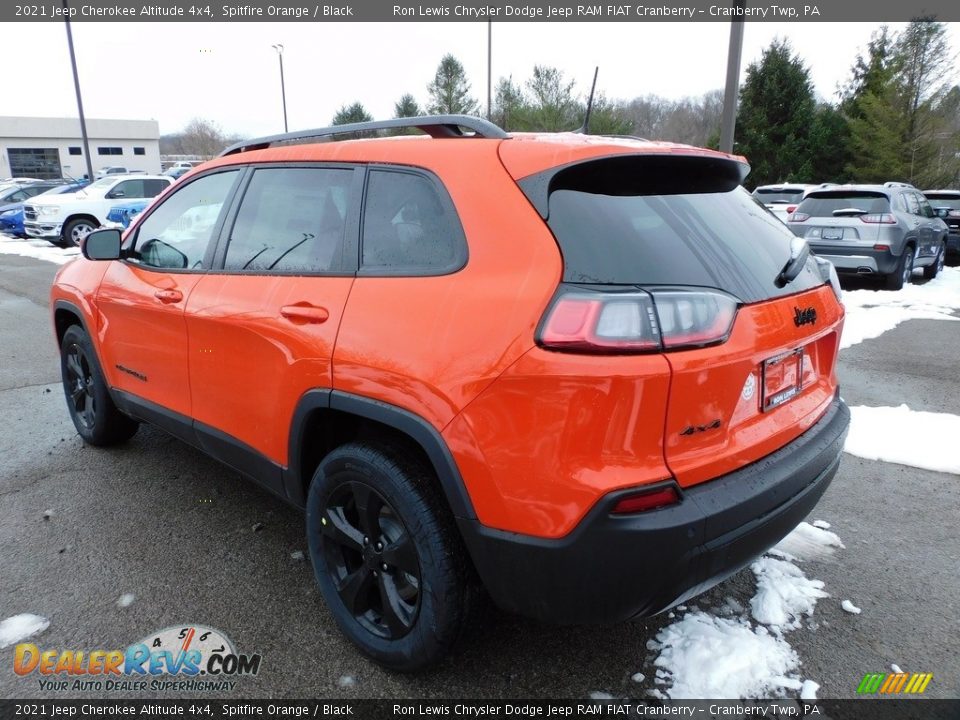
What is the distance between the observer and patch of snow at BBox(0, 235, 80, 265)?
48.3 ft

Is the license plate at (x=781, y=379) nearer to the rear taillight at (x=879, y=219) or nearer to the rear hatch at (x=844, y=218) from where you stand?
the rear hatch at (x=844, y=218)

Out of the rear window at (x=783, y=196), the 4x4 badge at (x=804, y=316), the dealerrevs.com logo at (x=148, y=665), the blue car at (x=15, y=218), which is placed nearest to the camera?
the 4x4 badge at (x=804, y=316)

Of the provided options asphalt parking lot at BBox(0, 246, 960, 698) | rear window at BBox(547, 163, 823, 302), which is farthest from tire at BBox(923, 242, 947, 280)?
rear window at BBox(547, 163, 823, 302)

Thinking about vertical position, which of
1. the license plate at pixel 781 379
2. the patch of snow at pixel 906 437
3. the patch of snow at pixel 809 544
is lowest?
the patch of snow at pixel 906 437

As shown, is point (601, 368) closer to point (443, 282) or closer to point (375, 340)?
point (443, 282)

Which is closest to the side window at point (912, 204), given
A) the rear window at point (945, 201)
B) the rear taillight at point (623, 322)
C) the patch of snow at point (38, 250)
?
the rear window at point (945, 201)

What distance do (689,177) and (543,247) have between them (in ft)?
2.35

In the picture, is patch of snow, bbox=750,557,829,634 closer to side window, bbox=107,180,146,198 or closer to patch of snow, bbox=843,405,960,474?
patch of snow, bbox=843,405,960,474

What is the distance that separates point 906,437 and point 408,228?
3.90m

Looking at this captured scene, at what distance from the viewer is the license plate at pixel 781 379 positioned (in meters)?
2.04

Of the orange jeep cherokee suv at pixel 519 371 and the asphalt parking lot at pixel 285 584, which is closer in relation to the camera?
the orange jeep cherokee suv at pixel 519 371

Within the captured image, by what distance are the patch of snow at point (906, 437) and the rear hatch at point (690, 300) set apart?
2.23 m

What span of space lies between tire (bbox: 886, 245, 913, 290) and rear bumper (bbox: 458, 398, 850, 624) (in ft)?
31.2

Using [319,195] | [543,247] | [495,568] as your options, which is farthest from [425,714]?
[319,195]
